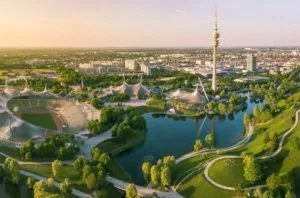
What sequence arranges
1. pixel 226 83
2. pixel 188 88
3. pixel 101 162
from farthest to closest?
pixel 226 83
pixel 188 88
pixel 101 162

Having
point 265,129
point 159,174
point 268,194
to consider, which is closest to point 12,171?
point 159,174

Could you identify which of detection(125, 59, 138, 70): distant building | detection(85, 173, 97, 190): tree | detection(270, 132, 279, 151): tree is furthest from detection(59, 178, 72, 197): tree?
detection(125, 59, 138, 70): distant building

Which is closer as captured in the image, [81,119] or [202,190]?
[202,190]

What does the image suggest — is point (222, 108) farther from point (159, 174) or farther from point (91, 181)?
point (91, 181)

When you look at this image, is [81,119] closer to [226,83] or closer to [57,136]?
[57,136]

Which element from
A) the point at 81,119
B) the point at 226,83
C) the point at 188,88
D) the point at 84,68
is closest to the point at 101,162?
the point at 81,119

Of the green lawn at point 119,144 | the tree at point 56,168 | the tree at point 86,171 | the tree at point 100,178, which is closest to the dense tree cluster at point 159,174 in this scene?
the tree at point 100,178

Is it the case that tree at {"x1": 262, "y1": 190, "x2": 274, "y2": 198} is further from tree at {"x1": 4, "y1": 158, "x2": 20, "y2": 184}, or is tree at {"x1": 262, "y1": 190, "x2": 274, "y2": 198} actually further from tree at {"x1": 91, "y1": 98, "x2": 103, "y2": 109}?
tree at {"x1": 91, "y1": 98, "x2": 103, "y2": 109}
